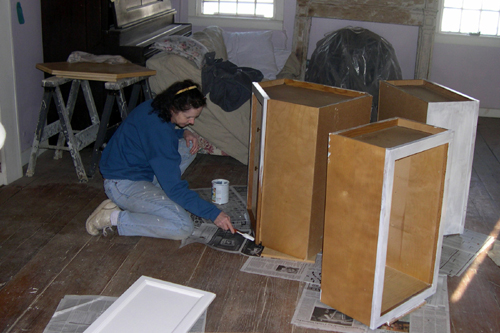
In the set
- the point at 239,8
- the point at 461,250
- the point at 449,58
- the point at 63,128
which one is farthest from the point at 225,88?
the point at 449,58

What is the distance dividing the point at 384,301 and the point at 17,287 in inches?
56.1

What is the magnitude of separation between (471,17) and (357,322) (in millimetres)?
4209

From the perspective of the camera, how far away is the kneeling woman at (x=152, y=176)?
7.38 ft

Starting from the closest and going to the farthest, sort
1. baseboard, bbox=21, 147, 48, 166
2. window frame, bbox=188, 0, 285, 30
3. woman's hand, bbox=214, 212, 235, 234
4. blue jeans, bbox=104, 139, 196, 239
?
1. woman's hand, bbox=214, 212, 235, 234
2. blue jeans, bbox=104, 139, 196, 239
3. baseboard, bbox=21, 147, 48, 166
4. window frame, bbox=188, 0, 285, 30

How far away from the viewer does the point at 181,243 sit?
232cm

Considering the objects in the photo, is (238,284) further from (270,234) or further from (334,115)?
(334,115)

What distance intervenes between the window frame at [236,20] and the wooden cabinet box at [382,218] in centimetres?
351

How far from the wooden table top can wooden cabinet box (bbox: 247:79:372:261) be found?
1.01 meters

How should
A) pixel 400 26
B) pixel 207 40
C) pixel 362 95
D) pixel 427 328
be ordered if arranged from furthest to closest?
pixel 400 26 → pixel 207 40 → pixel 362 95 → pixel 427 328

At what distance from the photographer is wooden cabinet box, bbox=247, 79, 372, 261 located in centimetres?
200

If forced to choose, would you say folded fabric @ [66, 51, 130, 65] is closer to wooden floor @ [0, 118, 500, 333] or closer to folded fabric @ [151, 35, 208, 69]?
folded fabric @ [151, 35, 208, 69]

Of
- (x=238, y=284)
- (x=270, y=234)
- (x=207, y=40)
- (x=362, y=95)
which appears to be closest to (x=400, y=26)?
(x=207, y=40)

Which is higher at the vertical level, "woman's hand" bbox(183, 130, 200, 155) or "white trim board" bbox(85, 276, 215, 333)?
"woman's hand" bbox(183, 130, 200, 155)

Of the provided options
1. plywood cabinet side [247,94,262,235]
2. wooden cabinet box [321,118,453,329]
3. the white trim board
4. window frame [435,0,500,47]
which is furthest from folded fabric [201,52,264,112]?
window frame [435,0,500,47]
